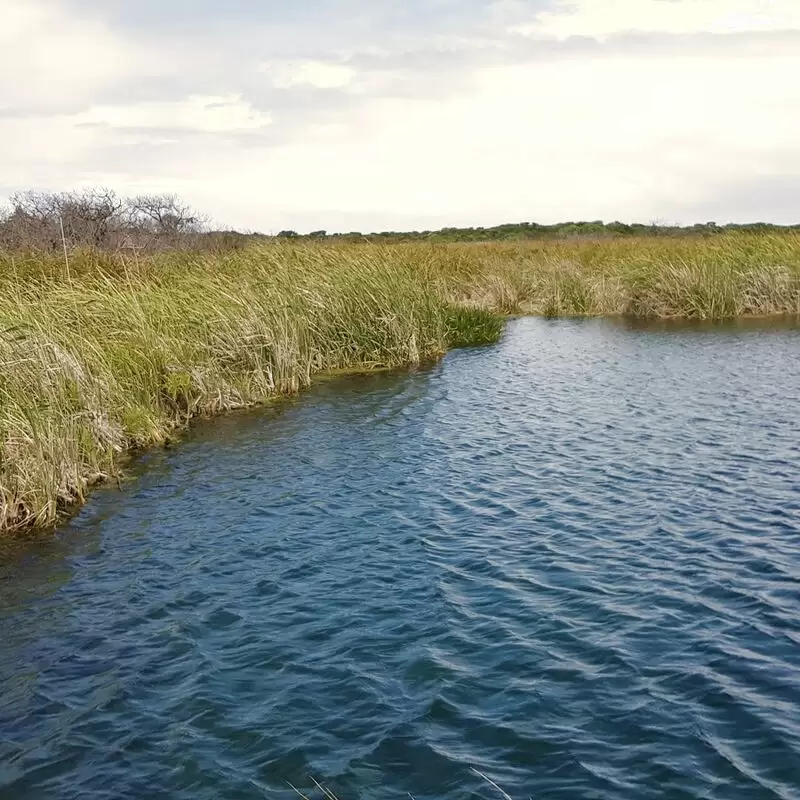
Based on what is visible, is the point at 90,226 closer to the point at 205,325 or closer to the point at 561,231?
the point at 205,325

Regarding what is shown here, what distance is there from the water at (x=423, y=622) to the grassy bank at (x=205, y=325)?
0.96 m

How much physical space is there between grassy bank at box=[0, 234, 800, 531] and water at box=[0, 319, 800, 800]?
3.16ft

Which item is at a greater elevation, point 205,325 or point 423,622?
point 205,325

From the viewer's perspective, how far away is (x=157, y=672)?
6.47 m

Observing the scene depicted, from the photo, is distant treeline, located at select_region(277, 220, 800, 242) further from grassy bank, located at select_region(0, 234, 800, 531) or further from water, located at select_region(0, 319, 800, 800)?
water, located at select_region(0, 319, 800, 800)

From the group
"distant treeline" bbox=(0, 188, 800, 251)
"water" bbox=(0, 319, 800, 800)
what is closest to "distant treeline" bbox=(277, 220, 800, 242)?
"distant treeline" bbox=(0, 188, 800, 251)

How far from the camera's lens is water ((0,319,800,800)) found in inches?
206

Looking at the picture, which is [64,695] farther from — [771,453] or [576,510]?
[771,453]

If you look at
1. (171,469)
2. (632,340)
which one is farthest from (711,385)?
(171,469)

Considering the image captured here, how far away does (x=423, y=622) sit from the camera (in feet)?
23.5

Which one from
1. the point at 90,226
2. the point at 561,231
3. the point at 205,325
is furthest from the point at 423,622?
the point at 561,231

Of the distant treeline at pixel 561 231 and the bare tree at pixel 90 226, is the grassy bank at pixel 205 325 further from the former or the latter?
the distant treeline at pixel 561 231

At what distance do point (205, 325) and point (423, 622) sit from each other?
982 cm

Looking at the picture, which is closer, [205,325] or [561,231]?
[205,325]
